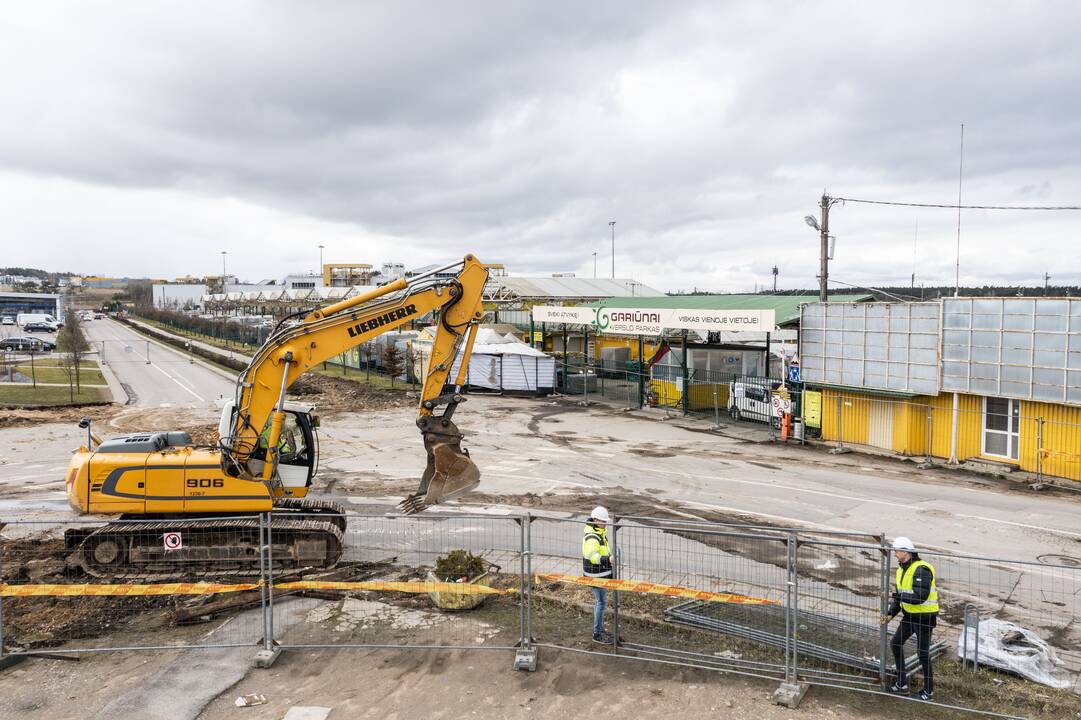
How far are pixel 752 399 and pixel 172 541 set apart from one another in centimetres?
2128

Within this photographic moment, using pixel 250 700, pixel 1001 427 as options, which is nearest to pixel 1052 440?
pixel 1001 427

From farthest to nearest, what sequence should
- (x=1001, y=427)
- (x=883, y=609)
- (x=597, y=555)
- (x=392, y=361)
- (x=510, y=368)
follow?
(x=392, y=361) → (x=510, y=368) → (x=1001, y=427) → (x=597, y=555) → (x=883, y=609)

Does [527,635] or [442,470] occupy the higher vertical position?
[442,470]

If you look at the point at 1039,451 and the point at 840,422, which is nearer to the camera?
the point at 1039,451

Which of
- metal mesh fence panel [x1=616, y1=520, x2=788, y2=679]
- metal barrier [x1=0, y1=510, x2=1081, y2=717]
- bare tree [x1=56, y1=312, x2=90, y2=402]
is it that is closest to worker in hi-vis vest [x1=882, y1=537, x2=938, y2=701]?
metal barrier [x1=0, y1=510, x2=1081, y2=717]

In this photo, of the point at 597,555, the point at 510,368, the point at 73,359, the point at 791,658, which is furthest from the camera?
the point at 73,359

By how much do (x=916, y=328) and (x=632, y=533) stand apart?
492 inches

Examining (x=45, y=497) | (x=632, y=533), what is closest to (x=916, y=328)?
(x=632, y=533)

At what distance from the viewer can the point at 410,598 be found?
10.7 meters

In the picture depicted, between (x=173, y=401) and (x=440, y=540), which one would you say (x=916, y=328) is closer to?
(x=440, y=540)

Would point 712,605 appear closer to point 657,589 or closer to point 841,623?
point 841,623

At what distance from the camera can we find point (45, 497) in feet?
59.6

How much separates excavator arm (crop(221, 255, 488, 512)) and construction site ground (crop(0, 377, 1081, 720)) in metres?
2.55

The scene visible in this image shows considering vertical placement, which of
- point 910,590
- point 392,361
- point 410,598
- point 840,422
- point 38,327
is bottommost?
point 410,598
